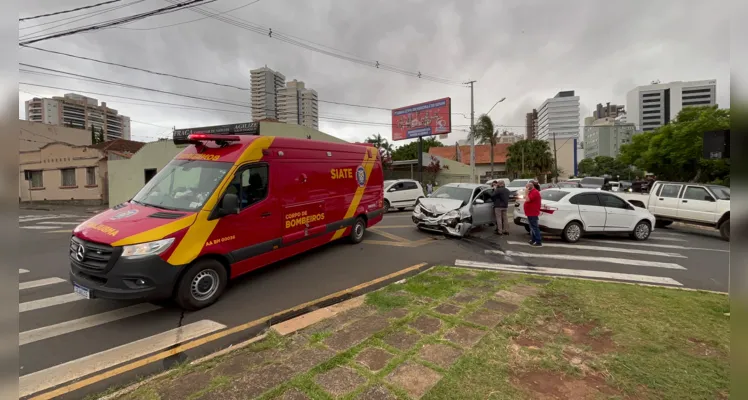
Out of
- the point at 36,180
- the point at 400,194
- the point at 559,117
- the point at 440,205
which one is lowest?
the point at 440,205

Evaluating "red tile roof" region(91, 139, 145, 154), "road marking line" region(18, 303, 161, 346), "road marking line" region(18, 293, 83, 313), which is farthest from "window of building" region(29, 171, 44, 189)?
"road marking line" region(18, 303, 161, 346)

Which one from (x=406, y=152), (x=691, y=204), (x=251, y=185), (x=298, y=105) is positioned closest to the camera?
(x=251, y=185)

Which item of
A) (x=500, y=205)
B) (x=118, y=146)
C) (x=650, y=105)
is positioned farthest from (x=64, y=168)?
(x=650, y=105)

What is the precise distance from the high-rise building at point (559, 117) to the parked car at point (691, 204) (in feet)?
212

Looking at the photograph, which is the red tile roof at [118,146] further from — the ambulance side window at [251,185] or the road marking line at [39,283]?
the ambulance side window at [251,185]

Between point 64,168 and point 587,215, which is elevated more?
point 64,168

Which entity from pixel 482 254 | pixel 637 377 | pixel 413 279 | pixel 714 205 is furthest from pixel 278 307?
pixel 714 205

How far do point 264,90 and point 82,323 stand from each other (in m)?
17.4

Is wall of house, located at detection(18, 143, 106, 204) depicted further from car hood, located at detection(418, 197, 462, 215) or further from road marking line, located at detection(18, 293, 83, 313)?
car hood, located at detection(418, 197, 462, 215)

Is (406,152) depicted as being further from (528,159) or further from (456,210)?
(456,210)

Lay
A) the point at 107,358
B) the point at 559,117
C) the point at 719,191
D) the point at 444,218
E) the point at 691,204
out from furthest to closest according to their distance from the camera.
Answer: the point at 559,117 < the point at 691,204 < the point at 719,191 < the point at 444,218 < the point at 107,358

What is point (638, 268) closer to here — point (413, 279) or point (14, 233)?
point (413, 279)

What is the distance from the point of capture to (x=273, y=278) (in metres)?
6.29

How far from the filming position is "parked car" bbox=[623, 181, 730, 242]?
10.4 meters
